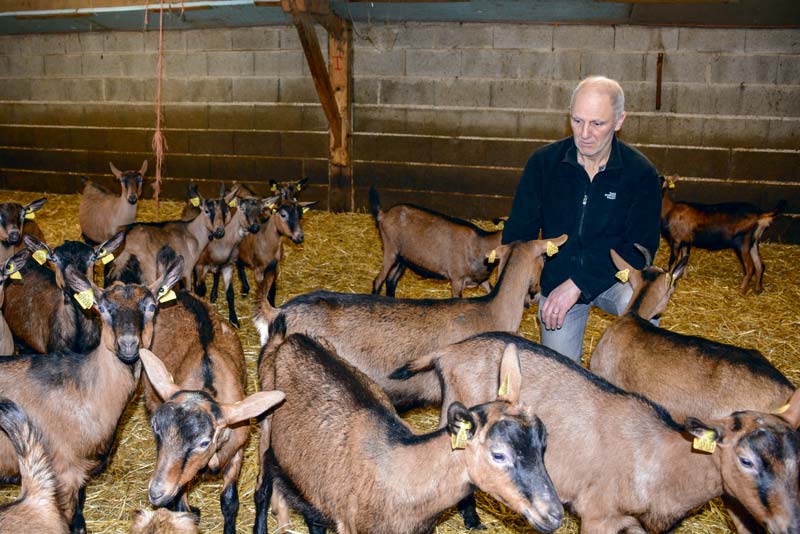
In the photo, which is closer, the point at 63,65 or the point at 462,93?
the point at 462,93

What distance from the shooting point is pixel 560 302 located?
164 inches

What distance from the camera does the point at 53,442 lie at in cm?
370

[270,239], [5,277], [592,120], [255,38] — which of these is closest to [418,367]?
[592,120]

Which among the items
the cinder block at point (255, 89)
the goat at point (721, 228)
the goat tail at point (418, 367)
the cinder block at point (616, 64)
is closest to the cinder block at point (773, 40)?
the cinder block at point (616, 64)

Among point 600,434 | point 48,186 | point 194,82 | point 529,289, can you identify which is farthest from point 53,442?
point 48,186

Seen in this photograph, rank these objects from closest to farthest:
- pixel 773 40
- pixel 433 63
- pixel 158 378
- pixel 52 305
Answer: pixel 158 378 < pixel 52 305 < pixel 773 40 < pixel 433 63

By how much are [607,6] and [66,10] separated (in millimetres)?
8198

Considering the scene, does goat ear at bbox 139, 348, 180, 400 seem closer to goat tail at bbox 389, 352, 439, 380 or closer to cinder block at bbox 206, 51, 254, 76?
goat tail at bbox 389, 352, 439, 380

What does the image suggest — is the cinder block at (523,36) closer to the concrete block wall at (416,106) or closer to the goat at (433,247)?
the concrete block wall at (416,106)

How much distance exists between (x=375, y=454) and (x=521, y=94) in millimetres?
8191

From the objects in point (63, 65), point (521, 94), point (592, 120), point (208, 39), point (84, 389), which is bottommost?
point (84, 389)

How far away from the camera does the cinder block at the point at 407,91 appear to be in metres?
10.7

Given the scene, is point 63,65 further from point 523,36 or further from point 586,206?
point 586,206

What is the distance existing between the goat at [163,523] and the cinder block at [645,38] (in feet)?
30.3
